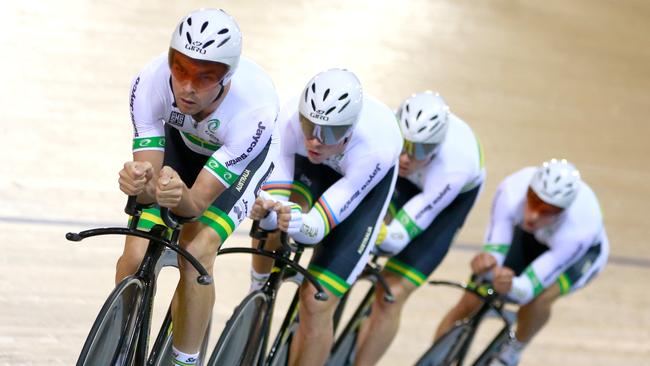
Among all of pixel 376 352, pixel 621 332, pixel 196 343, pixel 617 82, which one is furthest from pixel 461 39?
pixel 196 343

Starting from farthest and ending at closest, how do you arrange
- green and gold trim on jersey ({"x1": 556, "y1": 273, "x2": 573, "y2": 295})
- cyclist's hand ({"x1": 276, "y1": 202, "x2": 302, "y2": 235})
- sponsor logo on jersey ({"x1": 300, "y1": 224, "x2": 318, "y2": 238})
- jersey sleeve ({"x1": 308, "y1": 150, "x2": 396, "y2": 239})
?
green and gold trim on jersey ({"x1": 556, "y1": 273, "x2": 573, "y2": 295}) → jersey sleeve ({"x1": 308, "y1": 150, "x2": 396, "y2": 239}) → sponsor logo on jersey ({"x1": 300, "y1": 224, "x2": 318, "y2": 238}) → cyclist's hand ({"x1": 276, "y1": 202, "x2": 302, "y2": 235})

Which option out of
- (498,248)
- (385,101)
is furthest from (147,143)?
(385,101)

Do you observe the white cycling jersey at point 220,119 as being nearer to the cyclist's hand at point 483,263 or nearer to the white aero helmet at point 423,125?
the white aero helmet at point 423,125

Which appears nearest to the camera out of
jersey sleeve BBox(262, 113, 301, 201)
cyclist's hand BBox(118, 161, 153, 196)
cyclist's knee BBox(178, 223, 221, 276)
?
cyclist's hand BBox(118, 161, 153, 196)

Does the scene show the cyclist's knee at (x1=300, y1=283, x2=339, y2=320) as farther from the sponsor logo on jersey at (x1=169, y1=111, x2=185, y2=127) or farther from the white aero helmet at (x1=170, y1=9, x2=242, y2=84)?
the white aero helmet at (x1=170, y1=9, x2=242, y2=84)

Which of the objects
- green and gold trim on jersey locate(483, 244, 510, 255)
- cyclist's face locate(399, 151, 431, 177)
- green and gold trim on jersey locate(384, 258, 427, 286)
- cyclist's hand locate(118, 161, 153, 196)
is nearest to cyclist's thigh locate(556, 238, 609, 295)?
green and gold trim on jersey locate(483, 244, 510, 255)

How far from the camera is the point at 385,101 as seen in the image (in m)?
7.53

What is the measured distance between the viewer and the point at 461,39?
882cm

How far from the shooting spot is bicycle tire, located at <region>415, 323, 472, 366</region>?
5.03 metres

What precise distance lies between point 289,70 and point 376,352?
120 inches

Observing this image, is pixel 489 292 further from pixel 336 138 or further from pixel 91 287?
pixel 91 287

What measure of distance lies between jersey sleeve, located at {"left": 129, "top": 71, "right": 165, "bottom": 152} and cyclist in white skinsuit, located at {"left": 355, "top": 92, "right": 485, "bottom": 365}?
1309mm

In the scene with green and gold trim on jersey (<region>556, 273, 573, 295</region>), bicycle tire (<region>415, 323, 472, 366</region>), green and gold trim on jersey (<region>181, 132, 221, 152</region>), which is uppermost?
green and gold trim on jersey (<region>181, 132, 221, 152</region>)

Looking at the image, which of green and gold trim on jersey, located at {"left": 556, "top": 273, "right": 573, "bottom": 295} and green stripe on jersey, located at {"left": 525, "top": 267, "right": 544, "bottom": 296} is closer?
green stripe on jersey, located at {"left": 525, "top": 267, "right": 544, "bottom": 296}
